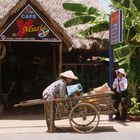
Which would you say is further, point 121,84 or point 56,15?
point 56,15

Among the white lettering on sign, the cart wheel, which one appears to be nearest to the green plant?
the cart wheel

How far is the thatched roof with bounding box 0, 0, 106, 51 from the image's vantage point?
1588 centimetres

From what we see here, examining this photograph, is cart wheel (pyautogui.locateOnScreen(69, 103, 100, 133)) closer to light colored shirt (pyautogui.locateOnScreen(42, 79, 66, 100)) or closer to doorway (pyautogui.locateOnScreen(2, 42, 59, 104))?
light colored shirt (pyautogui.locateOnScreen(42, 79, 66, 100))

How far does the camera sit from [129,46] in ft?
54.5

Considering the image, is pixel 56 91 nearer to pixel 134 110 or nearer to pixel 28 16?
pixel 134 110

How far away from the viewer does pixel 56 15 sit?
2005 cm

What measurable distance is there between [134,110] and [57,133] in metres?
3.55

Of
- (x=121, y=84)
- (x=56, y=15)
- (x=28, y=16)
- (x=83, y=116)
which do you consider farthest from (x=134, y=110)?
(x=56, y=15)

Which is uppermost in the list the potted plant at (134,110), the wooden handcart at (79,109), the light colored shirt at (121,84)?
the light colored shirt at (121,84)

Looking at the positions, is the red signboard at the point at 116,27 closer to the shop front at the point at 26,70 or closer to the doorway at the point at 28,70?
the shop front at the point at 26,70

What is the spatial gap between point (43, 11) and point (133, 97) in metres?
3.96

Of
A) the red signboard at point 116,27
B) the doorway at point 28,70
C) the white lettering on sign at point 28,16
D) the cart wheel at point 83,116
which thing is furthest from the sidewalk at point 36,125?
the doorway at point 28,70

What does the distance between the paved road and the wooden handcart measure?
0.27 metres

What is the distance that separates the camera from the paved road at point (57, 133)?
492 inches
